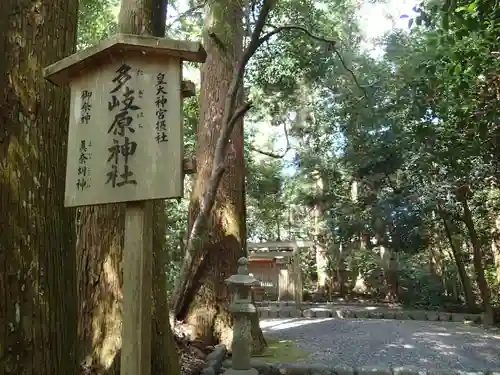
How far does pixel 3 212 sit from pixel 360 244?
1203 cm

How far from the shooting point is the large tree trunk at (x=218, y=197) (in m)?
5.41

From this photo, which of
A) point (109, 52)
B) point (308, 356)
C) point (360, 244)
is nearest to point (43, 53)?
point (109, 52)

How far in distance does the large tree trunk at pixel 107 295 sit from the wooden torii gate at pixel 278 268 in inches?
335

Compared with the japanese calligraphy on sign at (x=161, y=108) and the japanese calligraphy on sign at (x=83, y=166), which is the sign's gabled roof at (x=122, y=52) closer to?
the japanese calligraphy on sign at (x=161, y=108)

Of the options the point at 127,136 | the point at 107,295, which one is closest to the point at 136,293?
the point at 127,136

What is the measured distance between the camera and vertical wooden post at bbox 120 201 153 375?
2014mm

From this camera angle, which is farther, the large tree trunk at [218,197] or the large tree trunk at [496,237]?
the large tree trunk at [496,237]

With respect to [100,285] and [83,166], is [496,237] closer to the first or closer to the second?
[100,285]

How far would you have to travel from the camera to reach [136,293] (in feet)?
6.76

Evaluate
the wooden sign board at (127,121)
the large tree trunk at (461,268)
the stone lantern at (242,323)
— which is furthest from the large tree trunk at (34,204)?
the large tree trunk at (461,268)

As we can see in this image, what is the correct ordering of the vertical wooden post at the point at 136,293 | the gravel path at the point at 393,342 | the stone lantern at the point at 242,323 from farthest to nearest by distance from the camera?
1. the gravel path at the point at 393,342
2. the stone lantern at the point at 242,323
3. the vertical wooden post at the point at 136,293

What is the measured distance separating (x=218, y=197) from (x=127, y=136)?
13.1 feet

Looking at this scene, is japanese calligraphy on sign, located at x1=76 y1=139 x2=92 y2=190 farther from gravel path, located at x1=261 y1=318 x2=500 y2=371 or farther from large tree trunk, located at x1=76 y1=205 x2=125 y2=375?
gravel path, located at x1=261 y1=318 x2=500 y2=371

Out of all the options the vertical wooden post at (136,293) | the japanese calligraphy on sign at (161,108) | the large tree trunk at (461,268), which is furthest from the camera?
the large tree trunk at (461,268)
